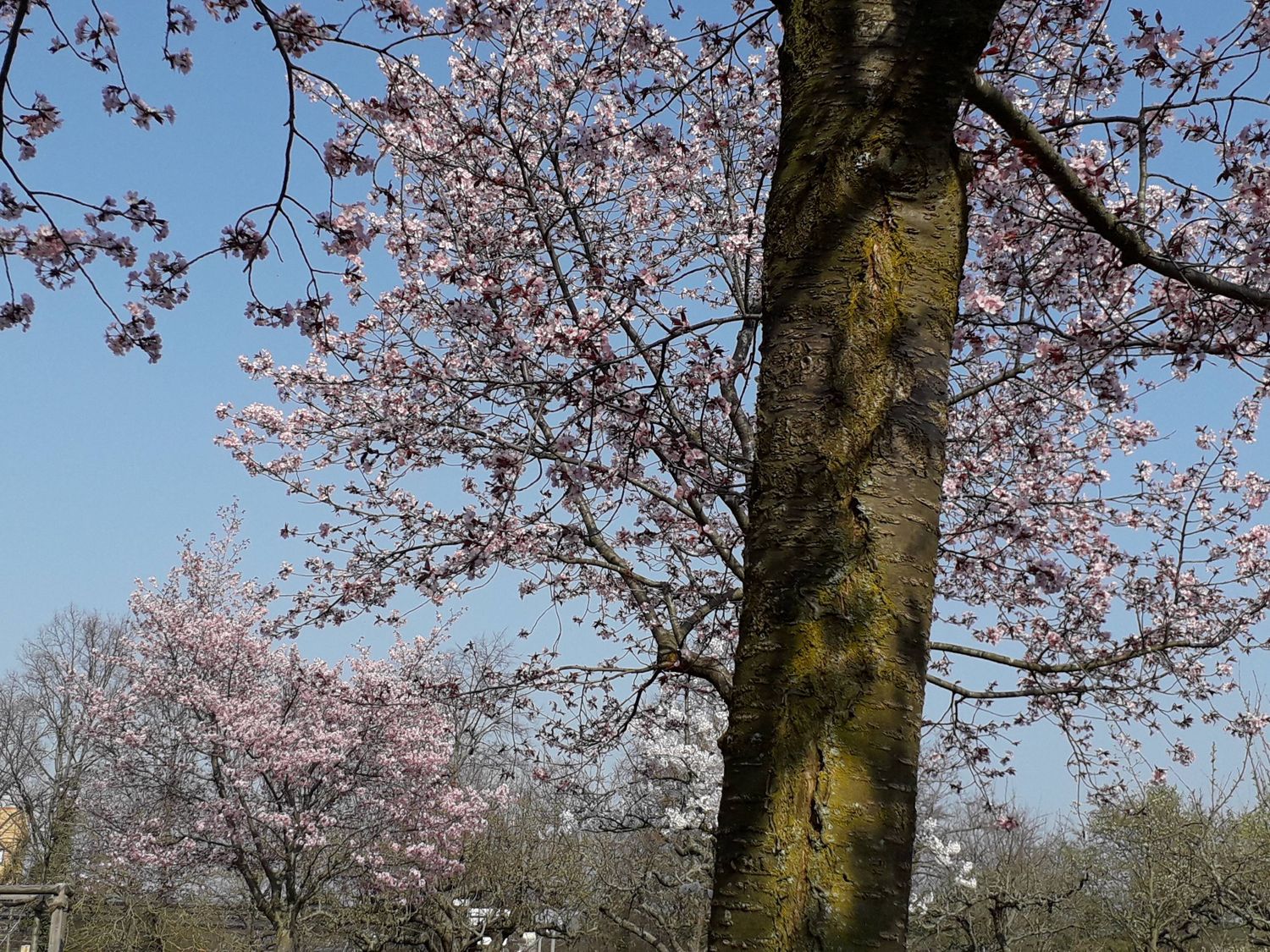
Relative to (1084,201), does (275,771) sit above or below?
below

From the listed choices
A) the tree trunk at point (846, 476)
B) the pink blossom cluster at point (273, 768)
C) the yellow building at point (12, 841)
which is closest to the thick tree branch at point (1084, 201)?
the tree trunk at point (846, 476)

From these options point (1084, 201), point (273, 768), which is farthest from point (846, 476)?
point (273, 768)

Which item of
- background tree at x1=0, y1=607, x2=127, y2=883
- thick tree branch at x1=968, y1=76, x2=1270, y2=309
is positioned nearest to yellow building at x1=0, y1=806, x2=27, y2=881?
background tree at x1=0, y1=607, x2=127, y2=883

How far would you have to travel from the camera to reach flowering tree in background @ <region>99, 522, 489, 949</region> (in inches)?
501

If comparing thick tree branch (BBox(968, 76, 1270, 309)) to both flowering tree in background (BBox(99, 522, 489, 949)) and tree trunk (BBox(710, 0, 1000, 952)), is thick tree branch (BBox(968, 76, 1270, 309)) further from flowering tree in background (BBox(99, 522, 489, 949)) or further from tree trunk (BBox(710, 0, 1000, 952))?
flowering tree in background (BBox(99, 522, 489, 949))

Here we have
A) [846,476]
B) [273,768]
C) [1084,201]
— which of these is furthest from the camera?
[273,768]

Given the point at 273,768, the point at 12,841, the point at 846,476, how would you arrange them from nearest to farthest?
1. the point at 846,476
2. the point at 273,768
3. the point at 12,841

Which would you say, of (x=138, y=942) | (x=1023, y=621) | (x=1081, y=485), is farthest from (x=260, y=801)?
(x=1081, y=485)

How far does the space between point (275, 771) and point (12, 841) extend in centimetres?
1343

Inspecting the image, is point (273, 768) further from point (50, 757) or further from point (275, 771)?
point (50, 757)

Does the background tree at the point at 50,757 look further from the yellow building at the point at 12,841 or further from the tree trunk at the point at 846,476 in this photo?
the tree trunk at the point at 846,476

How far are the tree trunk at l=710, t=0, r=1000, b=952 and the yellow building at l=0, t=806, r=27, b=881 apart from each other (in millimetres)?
23898

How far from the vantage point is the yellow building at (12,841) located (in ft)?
68.9

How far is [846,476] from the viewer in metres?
2.04
